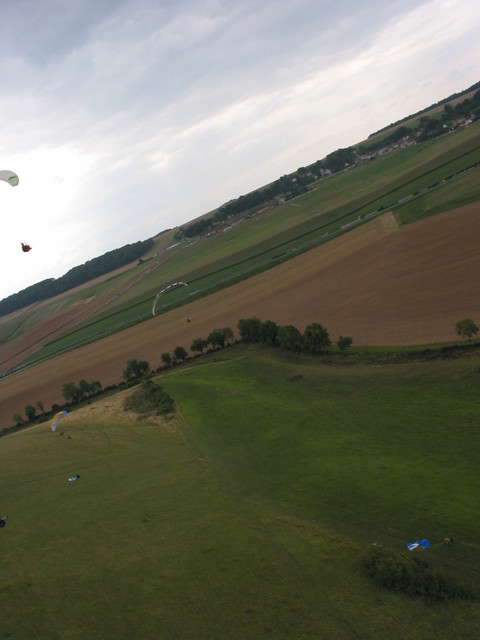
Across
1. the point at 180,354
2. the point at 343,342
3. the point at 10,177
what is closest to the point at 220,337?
the point at 180,354

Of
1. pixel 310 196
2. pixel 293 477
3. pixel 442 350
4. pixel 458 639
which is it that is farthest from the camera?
pixel 310 196

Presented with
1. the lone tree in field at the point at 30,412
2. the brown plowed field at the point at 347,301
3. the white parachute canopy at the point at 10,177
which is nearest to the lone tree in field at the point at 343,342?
the brown plowed field at the point at 347,301

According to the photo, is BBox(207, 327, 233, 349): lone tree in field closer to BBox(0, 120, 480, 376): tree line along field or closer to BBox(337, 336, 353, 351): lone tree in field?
BBox(337, 336, 353, 351): lone tree in field

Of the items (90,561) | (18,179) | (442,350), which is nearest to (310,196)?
(442,350)

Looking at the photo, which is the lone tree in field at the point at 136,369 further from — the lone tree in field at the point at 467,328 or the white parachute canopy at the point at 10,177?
the lone tree in field at the point at 467,328

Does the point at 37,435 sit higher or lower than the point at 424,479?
higher

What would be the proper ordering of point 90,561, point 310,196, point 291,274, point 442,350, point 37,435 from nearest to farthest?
1. point 90,561
2. point 442,350
3. point 37,435
4. point 291,274
5. point 310,196

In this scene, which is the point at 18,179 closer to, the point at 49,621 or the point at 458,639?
the point at 49,621
